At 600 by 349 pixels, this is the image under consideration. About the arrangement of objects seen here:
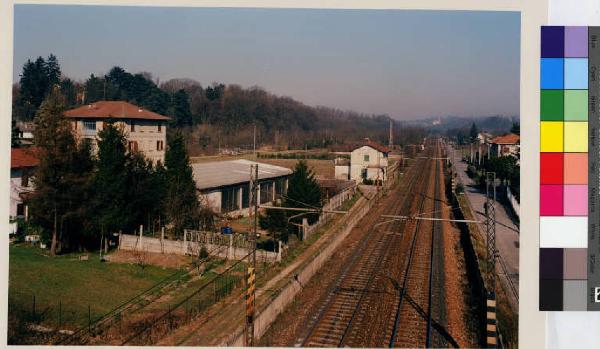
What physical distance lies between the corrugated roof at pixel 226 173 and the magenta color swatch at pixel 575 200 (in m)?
10.9

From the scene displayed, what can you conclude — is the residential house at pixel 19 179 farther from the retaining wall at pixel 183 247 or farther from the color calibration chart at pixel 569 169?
the color calibration chart at pixel 569 169

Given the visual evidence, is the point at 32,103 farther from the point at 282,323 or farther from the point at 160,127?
the point at 282,323

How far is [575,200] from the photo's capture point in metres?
9.22

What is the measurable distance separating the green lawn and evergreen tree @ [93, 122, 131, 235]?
1.03 m

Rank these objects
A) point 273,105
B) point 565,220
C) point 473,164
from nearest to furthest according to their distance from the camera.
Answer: point 565,220 < point 273,105 < point 473,164

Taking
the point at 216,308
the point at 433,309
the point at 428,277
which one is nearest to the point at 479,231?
the point at 428,277

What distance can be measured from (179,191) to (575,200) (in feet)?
35.6

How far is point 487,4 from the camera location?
9703mm

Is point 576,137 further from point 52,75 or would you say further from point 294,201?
point 52,75

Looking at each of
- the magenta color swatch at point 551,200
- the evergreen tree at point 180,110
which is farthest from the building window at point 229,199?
the magenta color swatch at point 551,200

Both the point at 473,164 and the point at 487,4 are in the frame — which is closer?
the point at 487,4

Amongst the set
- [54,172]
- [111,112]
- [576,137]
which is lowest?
[54,172]

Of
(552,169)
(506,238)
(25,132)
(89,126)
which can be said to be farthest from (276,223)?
(25,132)

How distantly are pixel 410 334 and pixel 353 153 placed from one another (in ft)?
67.5
